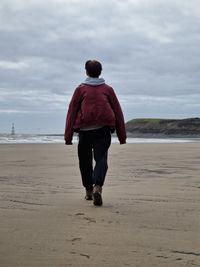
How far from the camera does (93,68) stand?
18.9ft

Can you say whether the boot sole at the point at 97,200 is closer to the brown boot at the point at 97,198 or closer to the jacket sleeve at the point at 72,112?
the brown boot at the point at 97,198

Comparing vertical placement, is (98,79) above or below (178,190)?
above

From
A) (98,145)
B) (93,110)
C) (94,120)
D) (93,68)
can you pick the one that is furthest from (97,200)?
(93,68)

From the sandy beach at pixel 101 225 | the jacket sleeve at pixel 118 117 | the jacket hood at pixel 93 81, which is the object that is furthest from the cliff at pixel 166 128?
A: the jacket hood at pixel 93 81

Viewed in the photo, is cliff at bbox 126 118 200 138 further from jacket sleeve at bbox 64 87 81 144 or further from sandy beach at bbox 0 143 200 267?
jacket sleeve at bbox 64 87 81 144

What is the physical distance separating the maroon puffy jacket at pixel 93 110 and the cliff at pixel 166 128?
56.8 m

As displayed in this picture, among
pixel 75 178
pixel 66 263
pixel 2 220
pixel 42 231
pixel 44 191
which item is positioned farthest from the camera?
pixel 75 178

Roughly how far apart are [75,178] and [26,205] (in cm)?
299

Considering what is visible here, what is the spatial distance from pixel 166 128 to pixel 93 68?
63.3m

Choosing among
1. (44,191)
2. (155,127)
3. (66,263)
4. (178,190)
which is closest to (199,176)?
(178,190)

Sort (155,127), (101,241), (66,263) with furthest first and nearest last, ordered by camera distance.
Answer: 1. (155,127)
2. (101,241)
3. (66,263)

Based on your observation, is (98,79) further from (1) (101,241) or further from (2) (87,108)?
(1) (101,241)

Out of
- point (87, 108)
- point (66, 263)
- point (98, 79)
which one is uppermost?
point (98, 79)

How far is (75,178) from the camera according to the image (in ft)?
27.1
